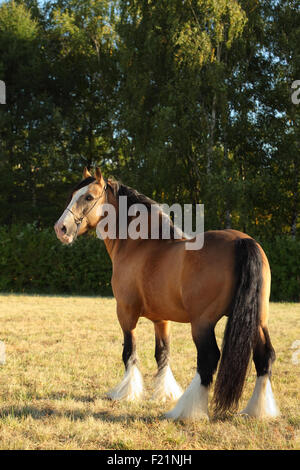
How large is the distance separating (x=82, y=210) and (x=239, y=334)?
2.04 metres

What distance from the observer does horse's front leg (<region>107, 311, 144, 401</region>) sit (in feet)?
14.2

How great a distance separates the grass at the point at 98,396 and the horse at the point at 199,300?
0.75 feet

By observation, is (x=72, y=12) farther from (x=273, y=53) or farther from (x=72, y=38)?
(x=273, y=53)

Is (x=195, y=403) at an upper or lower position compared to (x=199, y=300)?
lower

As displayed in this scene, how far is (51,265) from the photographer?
16188 millimetres

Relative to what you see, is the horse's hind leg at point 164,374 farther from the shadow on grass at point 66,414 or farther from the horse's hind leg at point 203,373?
the horse's hind leg at point 203,373

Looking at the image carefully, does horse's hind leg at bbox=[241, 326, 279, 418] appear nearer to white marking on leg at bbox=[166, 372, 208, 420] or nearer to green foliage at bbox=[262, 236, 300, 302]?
white marking on leg at bbox=[166, 372, 208, 420]

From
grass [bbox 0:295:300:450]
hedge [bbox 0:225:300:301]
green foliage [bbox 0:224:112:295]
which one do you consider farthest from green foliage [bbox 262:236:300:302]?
green foliage [bbox 0:224:112:295]

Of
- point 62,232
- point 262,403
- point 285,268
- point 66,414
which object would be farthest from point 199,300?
point 285,268

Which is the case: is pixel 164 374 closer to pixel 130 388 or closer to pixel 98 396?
pixel 130 388

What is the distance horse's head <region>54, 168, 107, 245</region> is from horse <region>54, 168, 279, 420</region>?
0.03 feet

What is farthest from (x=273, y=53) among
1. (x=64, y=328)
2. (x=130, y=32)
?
(x=64, y=328)

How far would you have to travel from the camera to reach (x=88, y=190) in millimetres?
4391

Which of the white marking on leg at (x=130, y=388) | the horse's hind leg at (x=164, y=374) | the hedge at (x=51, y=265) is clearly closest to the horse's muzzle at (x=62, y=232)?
the horse's hind leg at (x=164, y=374)
